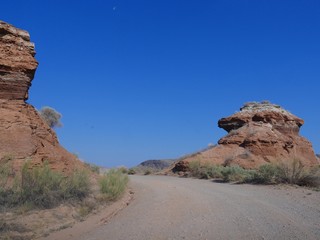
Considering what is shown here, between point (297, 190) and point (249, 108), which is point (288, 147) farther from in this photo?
point (297, 190)

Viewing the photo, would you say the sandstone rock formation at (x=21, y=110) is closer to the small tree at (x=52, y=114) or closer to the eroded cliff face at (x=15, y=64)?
the eroded cliff face at (x=15, y=64)

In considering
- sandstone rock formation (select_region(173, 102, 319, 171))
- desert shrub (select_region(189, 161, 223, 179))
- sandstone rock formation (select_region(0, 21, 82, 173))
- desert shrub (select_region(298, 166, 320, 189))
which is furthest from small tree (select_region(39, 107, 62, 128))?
desert shrub (select_region(298, 166, 320, 189))

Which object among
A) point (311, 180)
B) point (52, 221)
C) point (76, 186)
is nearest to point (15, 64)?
point (76, 186)

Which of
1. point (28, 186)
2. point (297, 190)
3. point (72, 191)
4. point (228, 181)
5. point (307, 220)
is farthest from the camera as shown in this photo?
point (228, 181)

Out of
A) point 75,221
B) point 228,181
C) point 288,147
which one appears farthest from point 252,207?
point 288,147

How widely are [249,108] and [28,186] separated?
32.6 metres

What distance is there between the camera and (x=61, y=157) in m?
14.5

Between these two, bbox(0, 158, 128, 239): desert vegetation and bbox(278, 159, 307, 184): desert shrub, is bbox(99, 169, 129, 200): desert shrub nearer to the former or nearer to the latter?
bbox(0, 158, 128, 239): desert vegetation

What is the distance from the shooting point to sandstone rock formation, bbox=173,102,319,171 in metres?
31.9

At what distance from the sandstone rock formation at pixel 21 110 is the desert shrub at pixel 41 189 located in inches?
80.0

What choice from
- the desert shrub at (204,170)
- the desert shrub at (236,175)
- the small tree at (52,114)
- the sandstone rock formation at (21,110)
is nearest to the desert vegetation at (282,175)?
the desert shrub at (236,175)

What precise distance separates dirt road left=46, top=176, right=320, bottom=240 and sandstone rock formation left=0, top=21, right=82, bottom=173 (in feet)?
12.1

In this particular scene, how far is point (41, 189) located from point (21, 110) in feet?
16.1

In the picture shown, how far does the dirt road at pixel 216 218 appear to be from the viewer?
7289 millimetres
